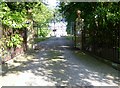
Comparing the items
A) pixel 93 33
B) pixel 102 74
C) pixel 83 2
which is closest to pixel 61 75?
pixel 102 74

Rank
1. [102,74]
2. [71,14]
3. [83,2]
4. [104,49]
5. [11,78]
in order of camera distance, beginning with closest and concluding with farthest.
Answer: [11,78] → [102,74] → [104,49] → [83,2] → [71,14]

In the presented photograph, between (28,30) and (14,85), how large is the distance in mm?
10166

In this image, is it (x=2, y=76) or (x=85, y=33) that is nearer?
(x=2, y=76)

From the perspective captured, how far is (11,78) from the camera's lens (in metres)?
8.29

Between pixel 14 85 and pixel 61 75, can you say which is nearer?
pixel 14 85

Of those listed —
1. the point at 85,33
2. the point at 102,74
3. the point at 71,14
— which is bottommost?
the point at 102,74

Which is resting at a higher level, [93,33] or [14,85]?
[93,33]

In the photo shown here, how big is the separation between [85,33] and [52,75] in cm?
821

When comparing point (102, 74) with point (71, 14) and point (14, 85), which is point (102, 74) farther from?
point (71, 14)

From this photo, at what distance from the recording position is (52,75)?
8.70 m

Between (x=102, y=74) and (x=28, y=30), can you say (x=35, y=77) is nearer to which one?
(x=102, y=74)

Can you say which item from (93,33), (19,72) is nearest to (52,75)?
(19,72)

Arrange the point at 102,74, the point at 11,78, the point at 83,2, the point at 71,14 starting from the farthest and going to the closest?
the point at 71,14 < the point at 83,2 < the point at 102,74 < the point at 11,78

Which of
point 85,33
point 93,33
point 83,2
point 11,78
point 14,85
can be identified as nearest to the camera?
point 14,85
